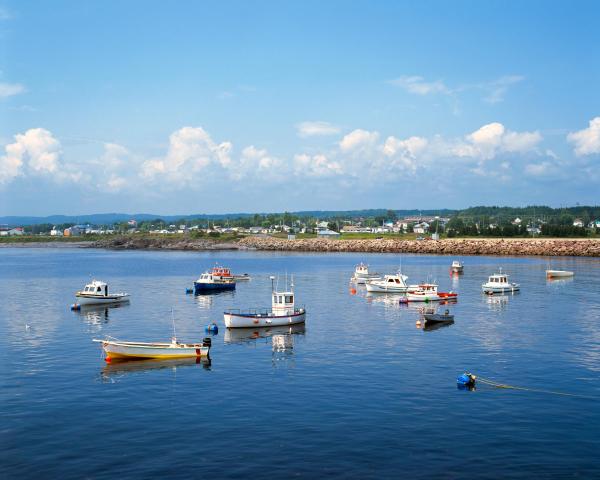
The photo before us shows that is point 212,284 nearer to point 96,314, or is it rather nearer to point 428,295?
point 96,314

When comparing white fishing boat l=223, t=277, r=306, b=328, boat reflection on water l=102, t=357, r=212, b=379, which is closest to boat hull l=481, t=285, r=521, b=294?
white fishing boat l=223, t=277, r=306, b=328

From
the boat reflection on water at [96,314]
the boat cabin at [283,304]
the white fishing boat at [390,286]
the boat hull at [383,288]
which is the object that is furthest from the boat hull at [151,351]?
the white fishing boat at [390,286]

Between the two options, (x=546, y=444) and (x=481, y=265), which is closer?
(x=546, y=444)

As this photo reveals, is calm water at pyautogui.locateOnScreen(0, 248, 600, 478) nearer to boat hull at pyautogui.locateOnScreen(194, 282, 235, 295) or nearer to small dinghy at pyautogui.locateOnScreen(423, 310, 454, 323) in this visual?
small dinghy at pyautogui.locateOnScreen(423, 310, 454, 323)

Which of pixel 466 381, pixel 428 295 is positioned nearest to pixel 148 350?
pixel 466 381

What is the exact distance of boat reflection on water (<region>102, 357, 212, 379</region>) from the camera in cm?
4566

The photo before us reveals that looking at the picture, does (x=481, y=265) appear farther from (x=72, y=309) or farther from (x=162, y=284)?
(x=72, y=309)

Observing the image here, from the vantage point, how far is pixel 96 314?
76062 millimetres

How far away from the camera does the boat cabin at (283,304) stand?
214ft

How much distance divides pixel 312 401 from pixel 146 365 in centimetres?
1559

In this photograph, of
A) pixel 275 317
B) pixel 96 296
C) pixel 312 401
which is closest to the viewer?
pixel 312 401

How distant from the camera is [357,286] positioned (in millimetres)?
108250

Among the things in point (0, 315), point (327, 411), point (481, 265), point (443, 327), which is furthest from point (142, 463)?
point (481, 265)

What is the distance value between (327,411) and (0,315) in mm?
52960
